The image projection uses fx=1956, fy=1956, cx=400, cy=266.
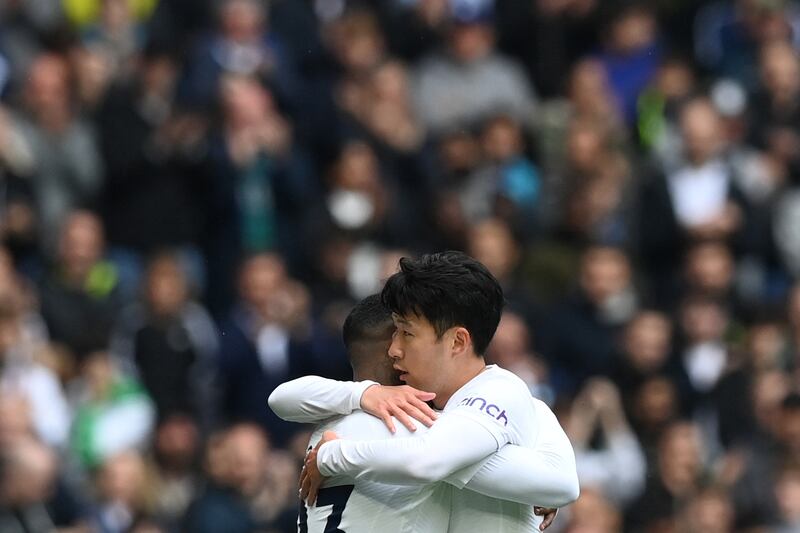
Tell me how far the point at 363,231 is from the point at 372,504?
705 centimetres

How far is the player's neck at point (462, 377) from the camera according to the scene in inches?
225

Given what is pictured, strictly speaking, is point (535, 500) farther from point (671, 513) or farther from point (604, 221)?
point (604, 221)

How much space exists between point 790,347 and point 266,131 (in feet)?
12.2

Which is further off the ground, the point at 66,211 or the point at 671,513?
the point at 66,211

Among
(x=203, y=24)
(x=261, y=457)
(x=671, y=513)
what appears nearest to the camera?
(x=261, y=457)

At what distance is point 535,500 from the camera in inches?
220

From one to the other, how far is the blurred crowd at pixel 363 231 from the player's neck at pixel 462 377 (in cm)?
503

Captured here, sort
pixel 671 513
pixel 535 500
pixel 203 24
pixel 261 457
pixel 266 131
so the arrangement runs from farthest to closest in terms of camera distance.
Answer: pixel 203 24 → pixel 266 131 → pixel 671 513 → pixel 261 457 → pixel 535 500

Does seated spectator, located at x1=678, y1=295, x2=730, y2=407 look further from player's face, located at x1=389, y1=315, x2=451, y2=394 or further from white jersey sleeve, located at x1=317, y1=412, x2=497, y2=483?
white jersey sleeve, located at x1=317, y1=412, x2=497, y2=483

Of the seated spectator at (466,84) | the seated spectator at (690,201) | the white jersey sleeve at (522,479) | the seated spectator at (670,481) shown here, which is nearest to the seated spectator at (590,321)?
the seated spectator at (690,201)

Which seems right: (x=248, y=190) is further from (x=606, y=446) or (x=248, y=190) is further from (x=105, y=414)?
(x=606, y=446)

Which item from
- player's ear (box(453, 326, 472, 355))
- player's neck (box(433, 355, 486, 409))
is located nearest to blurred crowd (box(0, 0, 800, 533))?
player's neck (box(433, 355, 486, 409))

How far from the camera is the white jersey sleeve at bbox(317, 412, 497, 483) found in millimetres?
5324

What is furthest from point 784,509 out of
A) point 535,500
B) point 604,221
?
point 535,500
